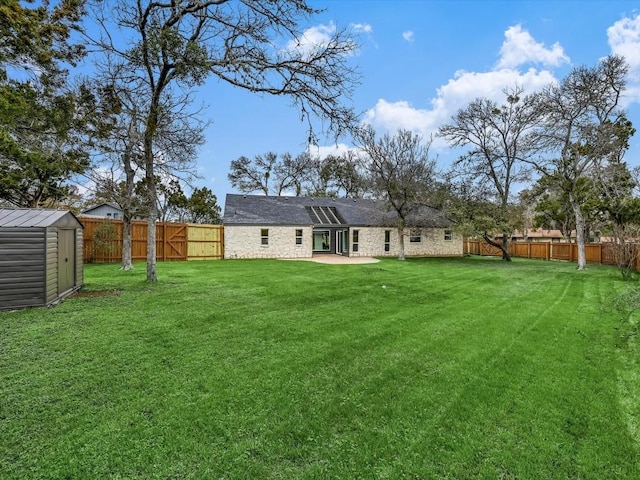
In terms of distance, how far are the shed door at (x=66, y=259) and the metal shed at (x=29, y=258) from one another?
7cm

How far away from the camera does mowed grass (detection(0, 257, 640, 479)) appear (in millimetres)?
2283

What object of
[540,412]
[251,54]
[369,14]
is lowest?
[540,412]

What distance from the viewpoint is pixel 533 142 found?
52.0 feet

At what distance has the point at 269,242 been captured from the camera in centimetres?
1955

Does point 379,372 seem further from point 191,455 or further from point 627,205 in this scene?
point 627,205

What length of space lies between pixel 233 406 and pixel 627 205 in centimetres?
1979

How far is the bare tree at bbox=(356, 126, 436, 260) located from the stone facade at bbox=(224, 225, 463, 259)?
3.24 meters

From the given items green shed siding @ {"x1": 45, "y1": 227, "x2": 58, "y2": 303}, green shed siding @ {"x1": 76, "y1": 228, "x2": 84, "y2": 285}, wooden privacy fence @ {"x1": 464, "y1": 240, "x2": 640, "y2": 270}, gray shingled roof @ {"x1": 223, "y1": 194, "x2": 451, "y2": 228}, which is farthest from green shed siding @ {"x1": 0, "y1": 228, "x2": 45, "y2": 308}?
wooden privacy fence @ {"x1": 464, "y1": 240, "x2": 640, "y2": 270}

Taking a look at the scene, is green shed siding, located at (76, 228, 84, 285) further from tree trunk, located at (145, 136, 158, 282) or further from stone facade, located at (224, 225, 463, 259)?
stone facade, located at (224, 225, 463, 259)

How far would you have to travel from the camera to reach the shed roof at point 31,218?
5930 mm

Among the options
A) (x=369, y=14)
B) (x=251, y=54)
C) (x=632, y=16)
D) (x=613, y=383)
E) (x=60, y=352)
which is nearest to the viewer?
(x=613, y=383)

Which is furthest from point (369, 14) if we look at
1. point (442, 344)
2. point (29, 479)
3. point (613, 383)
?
point (29, 479)

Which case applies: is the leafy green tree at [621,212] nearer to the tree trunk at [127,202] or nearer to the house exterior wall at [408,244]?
the house exterior wall at [408,244]

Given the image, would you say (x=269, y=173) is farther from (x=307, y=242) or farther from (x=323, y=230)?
(x=307, y=242)
